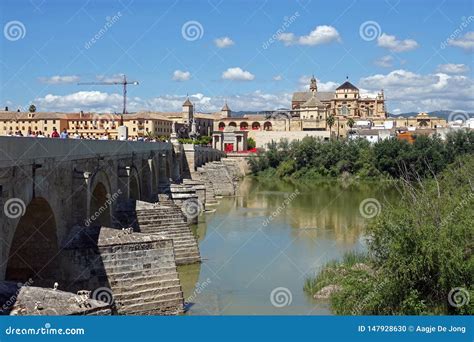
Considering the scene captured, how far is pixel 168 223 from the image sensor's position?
19.6 m

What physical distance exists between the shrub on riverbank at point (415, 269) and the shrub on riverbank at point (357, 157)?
122 ft

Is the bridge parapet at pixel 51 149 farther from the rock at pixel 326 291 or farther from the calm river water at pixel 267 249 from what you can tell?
the rock at pixel 326 291

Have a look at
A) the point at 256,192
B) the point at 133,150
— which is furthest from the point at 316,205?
the point at 133,150

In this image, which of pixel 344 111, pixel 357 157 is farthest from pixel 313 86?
pixel 357 157

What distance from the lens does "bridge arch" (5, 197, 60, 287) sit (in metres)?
12.8

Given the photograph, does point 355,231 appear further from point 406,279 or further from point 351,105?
point 351,105

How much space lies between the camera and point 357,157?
5953 centimetres

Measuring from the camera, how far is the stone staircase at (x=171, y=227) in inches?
759

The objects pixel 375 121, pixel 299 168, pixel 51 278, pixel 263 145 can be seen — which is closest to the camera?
pixel 51 278

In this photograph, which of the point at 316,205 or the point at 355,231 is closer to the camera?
the point at 355,231

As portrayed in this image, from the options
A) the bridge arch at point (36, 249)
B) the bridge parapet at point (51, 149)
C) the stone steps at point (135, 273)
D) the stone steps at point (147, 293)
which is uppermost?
the bridge parapet at point (51, 149)

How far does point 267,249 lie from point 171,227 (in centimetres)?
452

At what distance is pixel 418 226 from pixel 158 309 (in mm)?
5784

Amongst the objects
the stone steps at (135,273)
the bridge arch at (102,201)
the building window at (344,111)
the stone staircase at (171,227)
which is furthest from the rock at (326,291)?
the building window at (344,111)
